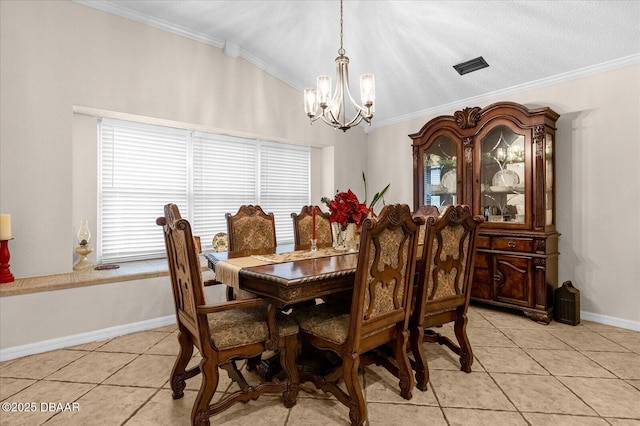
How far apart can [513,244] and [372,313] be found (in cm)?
232

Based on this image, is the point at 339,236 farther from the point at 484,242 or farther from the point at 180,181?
the point at 180,181

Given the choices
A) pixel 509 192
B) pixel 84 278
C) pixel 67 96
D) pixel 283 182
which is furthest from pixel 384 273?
pixel 283 182

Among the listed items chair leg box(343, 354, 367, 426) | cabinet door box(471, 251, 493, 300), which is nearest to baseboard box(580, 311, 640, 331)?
cabinet door box(471, 251, 493, 300)

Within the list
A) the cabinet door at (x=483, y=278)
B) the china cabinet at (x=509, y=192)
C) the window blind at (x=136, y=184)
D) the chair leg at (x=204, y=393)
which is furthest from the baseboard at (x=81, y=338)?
the china cabinet at (x=509, y=192)

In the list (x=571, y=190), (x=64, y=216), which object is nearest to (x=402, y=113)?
(x=571, y=190)

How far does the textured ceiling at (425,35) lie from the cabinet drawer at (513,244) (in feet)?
5.49

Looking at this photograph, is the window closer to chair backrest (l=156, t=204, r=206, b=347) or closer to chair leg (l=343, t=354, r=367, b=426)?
chair backrest (l=156, t=204, r=206, b=347)

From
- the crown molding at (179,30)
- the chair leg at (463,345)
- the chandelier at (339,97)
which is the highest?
the crown molding at (179,30)

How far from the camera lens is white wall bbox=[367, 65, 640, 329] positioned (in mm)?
3066

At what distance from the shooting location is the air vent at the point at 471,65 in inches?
134

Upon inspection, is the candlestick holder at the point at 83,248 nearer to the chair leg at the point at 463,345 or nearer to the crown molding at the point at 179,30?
the crown molding at the point at 179,30

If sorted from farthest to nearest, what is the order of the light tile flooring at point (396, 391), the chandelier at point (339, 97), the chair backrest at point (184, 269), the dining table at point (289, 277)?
the chandelier at point (339, 97) → the light tile flooring at point (396, 391) → the dining table at point (289, 277) → the chair backrest at point (184, 269)

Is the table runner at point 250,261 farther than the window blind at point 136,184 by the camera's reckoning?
No

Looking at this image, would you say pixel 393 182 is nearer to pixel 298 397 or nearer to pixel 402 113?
pixel 402 113
